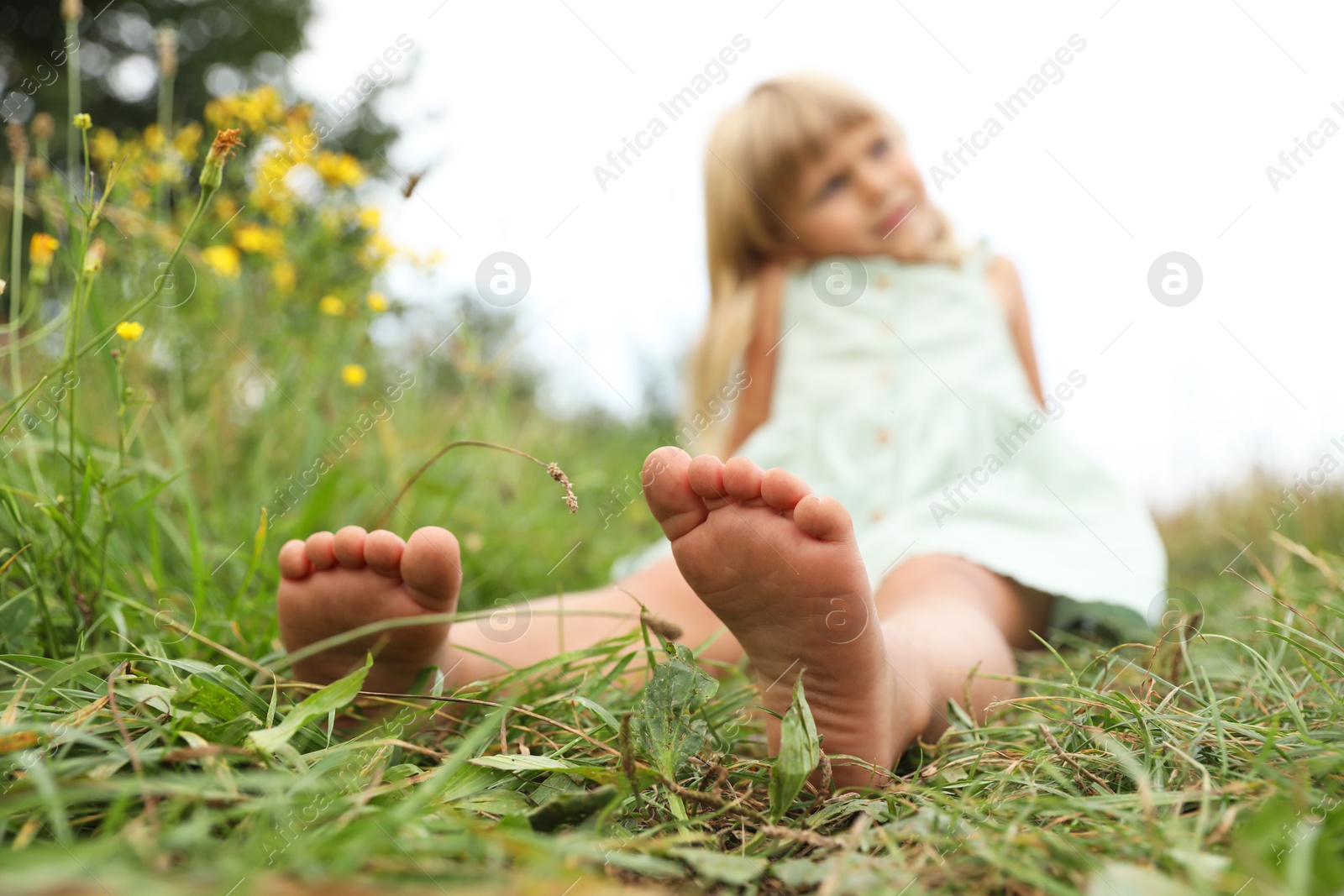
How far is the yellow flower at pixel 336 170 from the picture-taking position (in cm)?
162

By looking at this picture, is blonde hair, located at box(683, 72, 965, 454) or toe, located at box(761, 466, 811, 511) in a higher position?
blonde hair, located at box(683, 72, 965, 454)

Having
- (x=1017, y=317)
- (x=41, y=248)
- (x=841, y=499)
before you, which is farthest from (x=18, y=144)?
(x=1017, y=317)

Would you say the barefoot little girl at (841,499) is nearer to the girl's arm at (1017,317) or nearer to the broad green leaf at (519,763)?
the girl's arm at (1017,317)

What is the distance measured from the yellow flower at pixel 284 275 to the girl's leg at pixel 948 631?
1256 millimetres

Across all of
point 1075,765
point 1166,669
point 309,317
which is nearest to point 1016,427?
point 1166,669

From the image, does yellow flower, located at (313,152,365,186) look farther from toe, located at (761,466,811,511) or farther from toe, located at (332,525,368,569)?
toe, located at (761,466,811,511)

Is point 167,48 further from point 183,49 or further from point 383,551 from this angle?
point 183,49

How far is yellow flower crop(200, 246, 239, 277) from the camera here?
1446mm

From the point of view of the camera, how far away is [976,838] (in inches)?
21.0

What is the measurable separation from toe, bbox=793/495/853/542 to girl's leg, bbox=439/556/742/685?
16 cm

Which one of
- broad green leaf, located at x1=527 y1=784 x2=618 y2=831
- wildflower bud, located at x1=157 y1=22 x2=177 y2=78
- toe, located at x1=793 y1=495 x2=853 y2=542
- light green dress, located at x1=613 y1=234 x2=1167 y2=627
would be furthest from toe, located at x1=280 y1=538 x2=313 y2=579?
light green dress, located at x1=613 y1=234 x2=1167 y2=627

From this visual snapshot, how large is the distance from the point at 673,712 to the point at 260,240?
1.32 m

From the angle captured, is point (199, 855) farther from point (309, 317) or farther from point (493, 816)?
point (309, 317)

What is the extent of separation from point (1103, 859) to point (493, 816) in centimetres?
42
